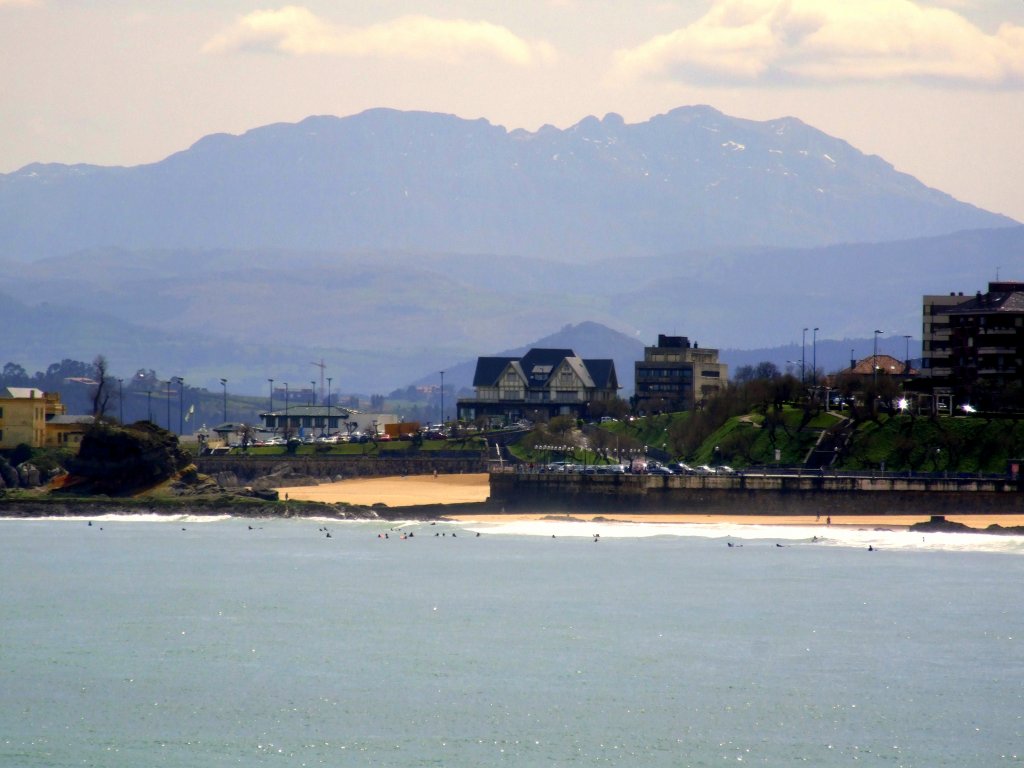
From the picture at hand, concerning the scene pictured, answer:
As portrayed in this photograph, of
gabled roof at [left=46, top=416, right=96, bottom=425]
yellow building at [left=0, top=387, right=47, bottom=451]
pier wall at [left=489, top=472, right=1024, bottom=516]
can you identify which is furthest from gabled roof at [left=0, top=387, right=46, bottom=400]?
pier wall at [left=489, top=472, right=1024, bottom=516]

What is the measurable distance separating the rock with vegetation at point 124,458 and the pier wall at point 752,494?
2513 centimetres

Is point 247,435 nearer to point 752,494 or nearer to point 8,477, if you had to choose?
point 8,477

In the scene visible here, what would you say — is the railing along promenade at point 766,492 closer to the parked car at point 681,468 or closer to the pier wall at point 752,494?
the pier wall at point 752,494

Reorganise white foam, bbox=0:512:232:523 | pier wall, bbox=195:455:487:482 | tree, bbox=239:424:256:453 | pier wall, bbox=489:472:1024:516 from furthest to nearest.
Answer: tree, bbox=239:424:256:453, pier wall, bbox=195:455:487:482, white foam, bbox=0:512:232:523, pier wall, bbox=489:472:1024:516

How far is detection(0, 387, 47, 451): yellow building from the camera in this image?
144375 mm

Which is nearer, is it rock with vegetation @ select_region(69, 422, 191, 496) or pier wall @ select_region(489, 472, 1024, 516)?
pier wall @ select_region(489, 472, 1024, 516)

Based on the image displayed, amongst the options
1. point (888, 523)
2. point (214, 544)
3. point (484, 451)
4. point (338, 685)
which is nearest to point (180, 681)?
point (338, 685)

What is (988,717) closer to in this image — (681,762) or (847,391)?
(681,762)

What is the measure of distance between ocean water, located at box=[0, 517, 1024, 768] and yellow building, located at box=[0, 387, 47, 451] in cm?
4560

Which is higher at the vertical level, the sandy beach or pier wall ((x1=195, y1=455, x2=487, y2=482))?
pier wall ((x1=195, y1=455, x2=487, y2=482))

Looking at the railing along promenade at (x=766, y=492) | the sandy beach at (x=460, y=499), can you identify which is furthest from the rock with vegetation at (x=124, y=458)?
the railing along promenade at (x=766, y=492)

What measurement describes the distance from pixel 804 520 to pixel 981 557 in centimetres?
1856

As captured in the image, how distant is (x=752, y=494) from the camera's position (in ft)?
365

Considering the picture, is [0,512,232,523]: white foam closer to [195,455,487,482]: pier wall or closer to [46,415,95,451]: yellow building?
[46,415,95,451]: yellow building
